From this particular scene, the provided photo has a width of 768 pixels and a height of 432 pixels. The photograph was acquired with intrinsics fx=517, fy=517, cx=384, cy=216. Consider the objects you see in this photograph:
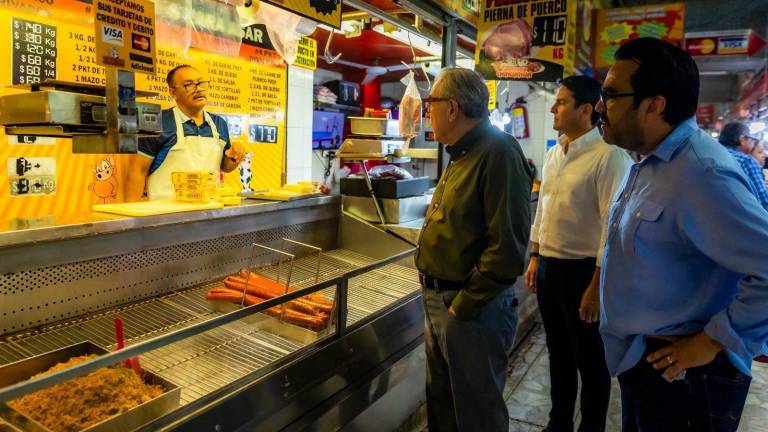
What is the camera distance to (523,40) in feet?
14.9

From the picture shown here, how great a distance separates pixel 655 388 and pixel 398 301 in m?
1.37

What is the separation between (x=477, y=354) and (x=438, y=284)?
1.06 ft

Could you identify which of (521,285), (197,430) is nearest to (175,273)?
(197,430)

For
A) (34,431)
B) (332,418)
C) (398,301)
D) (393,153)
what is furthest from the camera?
(393,153)

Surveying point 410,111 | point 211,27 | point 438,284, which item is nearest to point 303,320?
point 438,284

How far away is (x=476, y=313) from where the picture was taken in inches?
79.9

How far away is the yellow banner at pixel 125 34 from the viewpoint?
5.86ft

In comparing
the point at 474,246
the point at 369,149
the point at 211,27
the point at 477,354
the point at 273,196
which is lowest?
the point at 477,354

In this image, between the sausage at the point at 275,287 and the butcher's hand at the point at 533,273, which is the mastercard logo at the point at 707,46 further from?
the sausage at the point at 275,287

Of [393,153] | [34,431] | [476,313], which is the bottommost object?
[34,431]

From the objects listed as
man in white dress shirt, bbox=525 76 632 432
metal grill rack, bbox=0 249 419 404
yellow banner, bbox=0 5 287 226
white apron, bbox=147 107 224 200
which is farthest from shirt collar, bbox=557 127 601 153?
yellow banner, bbox=0 5 287 226

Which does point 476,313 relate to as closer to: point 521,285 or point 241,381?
point 241,381

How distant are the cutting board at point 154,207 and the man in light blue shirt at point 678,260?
1.89 metres

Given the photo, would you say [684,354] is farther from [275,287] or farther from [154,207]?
[154,207]
